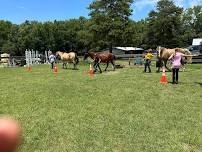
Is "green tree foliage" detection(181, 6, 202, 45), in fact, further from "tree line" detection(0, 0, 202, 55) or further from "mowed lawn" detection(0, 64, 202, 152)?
"mowed lawn" detection(0, 64, 202, 152)

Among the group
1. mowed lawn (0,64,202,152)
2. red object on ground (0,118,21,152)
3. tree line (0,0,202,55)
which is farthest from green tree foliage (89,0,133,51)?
red object on ground (0,118,21,152)

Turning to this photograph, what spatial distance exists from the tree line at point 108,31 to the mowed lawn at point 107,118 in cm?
4516

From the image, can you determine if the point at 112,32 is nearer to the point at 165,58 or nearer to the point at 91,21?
the point at 91,21

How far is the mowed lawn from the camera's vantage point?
9.08m

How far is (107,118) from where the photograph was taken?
11922 mm

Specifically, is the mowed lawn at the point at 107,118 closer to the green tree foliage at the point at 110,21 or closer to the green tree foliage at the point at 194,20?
the green tree foliage at the point at 110,21

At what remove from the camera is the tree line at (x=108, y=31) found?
63.6 meters

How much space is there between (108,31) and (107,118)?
51.7 m

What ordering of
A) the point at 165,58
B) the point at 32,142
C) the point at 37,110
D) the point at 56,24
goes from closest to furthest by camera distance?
the point at 32,142 → the point at 37,110 → the point at 165,58 → the point at 56,24

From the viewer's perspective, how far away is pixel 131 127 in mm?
10742

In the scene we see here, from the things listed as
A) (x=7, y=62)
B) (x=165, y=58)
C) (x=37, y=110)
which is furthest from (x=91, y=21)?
(x=37, y=110)

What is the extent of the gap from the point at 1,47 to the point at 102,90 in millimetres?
114347

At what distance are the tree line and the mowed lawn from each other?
45.2 m

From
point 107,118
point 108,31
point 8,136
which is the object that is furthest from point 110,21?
point 8,136
